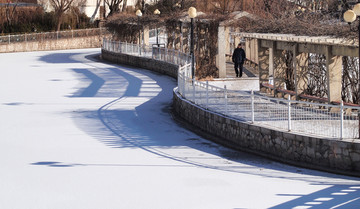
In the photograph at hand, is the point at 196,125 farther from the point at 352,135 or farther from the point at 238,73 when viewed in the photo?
the point at 238,73

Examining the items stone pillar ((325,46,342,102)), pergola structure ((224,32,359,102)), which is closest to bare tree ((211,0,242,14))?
pergola structure ((224,32,359,102))

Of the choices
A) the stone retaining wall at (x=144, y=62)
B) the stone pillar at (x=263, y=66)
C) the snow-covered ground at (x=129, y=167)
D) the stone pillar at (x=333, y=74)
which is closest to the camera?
the snow-covered ground at (x=129, y=167)

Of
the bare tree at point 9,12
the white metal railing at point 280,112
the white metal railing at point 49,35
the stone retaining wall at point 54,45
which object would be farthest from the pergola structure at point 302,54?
the bare tree at point 9,12

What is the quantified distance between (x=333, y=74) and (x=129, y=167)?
22.1 feet

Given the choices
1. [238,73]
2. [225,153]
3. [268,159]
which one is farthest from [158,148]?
[238,73]

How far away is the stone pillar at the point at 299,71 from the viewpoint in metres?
22.1

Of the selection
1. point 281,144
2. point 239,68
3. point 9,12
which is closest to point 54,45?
point 9,12

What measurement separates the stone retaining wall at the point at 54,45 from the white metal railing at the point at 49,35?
1.13 ft

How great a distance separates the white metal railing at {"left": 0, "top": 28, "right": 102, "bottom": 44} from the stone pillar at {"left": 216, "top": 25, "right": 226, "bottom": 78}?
112 ft

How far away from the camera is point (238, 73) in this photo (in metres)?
34.1

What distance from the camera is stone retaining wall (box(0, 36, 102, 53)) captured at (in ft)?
211

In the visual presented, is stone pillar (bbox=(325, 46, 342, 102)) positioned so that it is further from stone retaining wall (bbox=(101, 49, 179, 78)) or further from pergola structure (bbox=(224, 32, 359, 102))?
stone retaining wall (bbox=(101, 49, 179, 78))

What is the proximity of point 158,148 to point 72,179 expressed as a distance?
12.0ft

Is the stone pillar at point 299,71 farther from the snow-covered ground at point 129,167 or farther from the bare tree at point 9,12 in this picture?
the bare tree at point 9,12
